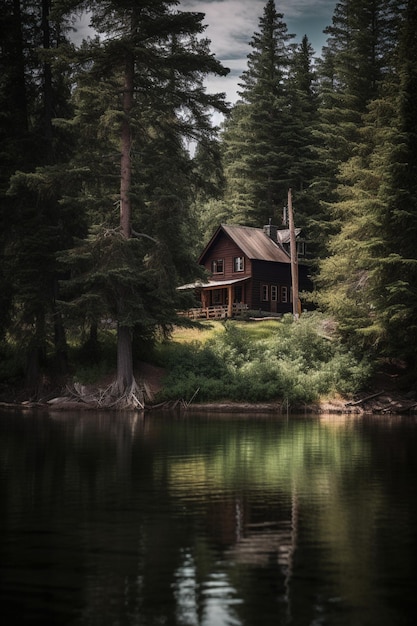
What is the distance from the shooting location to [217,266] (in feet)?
224

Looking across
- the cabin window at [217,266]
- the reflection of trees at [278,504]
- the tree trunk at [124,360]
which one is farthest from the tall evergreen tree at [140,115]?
the cabin window at [217,266]

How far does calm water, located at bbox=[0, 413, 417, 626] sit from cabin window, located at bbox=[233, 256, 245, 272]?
45.8 metres

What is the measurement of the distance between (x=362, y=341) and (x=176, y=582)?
1367 inches

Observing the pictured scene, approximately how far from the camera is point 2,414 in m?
33.8

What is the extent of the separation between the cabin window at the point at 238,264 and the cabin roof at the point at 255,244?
1.56m

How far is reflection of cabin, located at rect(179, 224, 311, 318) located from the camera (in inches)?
2530

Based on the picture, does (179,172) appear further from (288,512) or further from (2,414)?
(288,512)

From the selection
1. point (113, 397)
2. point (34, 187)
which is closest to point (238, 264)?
point (34, 187)

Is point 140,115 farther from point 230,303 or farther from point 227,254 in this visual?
point 227,254

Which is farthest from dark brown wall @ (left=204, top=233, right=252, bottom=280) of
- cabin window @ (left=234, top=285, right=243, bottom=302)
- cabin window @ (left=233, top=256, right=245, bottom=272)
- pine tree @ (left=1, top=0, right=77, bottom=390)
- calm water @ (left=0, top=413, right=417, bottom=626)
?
calm water @ (left=0, top=413, right=417, bottom=626)

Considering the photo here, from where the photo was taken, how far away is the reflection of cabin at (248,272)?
211 feet

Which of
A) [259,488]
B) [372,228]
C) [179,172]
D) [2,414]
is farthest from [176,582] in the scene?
[179,172]

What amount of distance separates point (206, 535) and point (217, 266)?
58.9m

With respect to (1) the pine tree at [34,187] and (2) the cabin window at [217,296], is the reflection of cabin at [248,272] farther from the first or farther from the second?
(1) the pine tree at [34,187]
